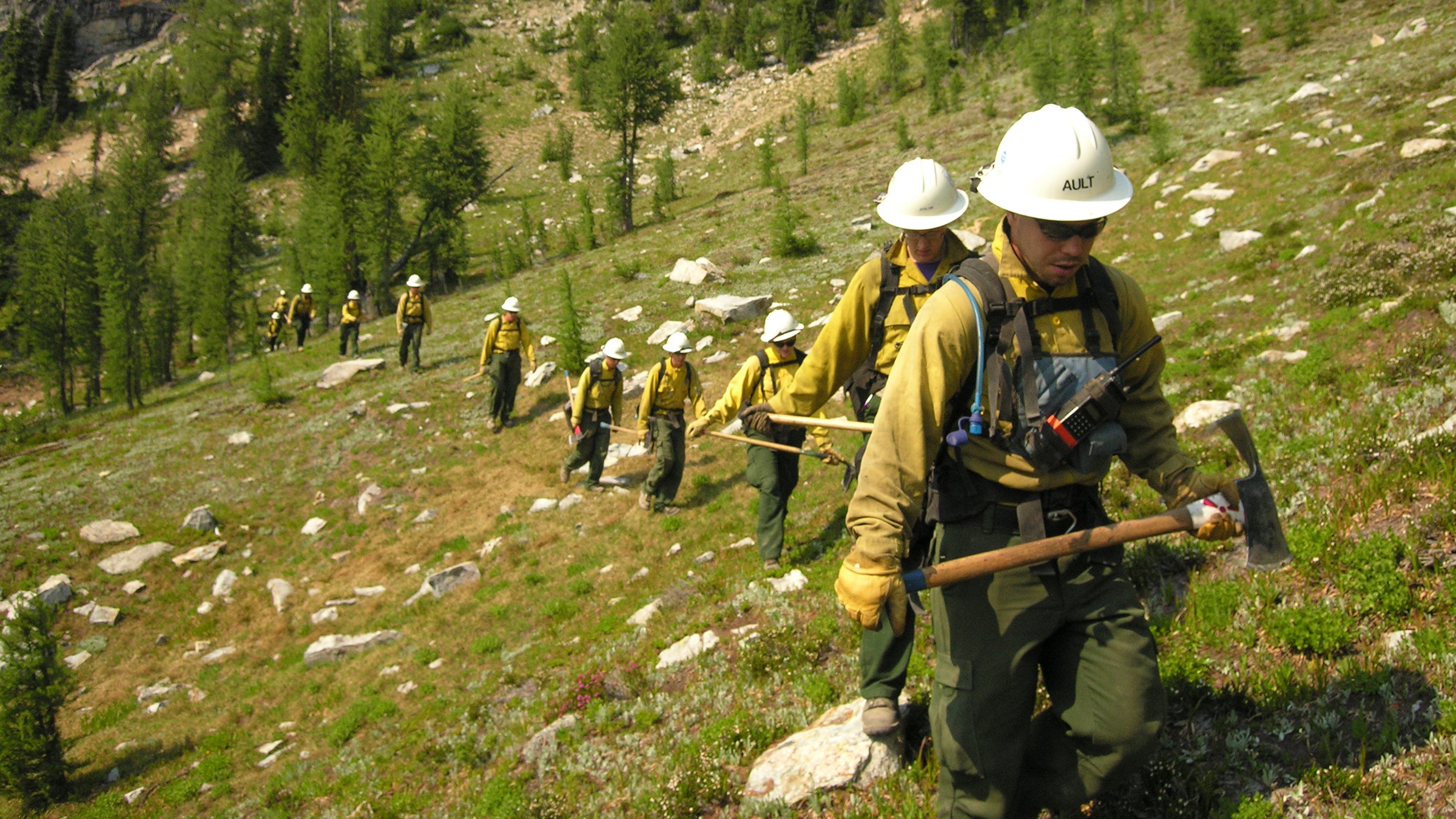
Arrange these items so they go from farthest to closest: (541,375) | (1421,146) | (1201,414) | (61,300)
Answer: (61,300) < (541,375) < (1421,146) < (1201,414)

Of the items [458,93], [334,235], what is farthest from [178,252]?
[458,93]

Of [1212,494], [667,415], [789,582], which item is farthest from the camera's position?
[667,415]

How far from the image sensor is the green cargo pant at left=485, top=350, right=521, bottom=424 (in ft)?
56.0

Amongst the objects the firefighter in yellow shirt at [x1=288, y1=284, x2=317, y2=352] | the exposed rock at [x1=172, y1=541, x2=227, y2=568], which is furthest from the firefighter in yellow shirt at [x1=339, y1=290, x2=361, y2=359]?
the exposed rock at [x1=172, y1=541, x2=227, y2=568]

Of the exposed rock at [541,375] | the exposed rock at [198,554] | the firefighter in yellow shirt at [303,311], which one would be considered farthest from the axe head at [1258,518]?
the firefighter in yellow shirt at [303,311]

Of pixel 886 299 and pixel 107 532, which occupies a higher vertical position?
pixel 886 299

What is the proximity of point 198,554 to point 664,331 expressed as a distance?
37.9 ft

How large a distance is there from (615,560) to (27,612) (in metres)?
7.19

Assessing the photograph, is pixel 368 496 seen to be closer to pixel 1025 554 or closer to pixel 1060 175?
pixel 1025 554

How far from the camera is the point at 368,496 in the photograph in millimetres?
16062

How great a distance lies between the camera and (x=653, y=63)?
37.6 meters

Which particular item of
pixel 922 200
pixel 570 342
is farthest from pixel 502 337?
pixel 922 200

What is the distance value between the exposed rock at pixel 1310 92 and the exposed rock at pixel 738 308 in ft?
60.2

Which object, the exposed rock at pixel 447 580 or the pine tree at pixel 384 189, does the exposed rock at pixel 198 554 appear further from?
the pine tree at pixel 384 189
